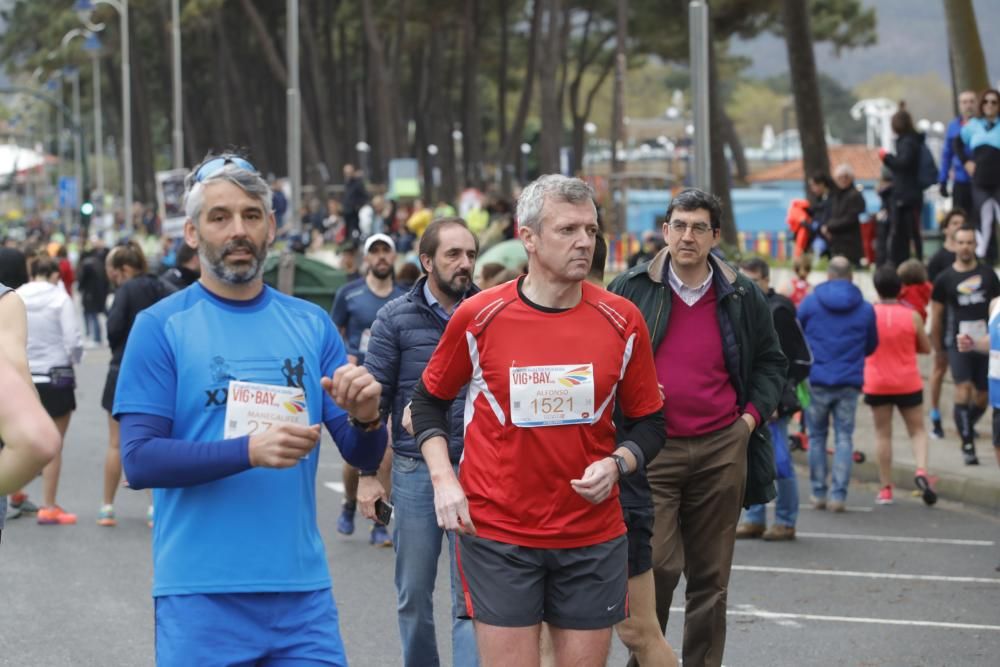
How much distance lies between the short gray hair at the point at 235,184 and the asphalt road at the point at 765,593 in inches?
151

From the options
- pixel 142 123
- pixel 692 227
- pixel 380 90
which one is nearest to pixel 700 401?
pixel 692 227

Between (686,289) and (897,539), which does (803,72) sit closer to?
(897,539)

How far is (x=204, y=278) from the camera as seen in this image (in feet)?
14.2

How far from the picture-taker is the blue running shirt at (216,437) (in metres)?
4.17

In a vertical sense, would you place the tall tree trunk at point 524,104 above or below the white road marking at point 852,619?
above

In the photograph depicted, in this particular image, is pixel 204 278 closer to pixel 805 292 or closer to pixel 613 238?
pixel 805 292

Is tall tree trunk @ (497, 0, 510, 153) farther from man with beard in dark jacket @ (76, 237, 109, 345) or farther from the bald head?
the bald head

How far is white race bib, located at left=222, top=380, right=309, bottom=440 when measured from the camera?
4160 mm

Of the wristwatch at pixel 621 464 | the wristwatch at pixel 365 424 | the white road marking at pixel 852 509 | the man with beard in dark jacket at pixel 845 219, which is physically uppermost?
the man with beard in dark jacket at pixel 845 219

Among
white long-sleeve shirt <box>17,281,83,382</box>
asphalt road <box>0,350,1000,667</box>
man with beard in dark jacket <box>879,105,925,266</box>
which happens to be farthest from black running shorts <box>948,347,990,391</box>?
white long-sleeve shirt <box>17,281,83,382</box>

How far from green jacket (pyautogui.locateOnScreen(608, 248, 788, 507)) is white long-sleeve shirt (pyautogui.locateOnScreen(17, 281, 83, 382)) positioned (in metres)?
6.25

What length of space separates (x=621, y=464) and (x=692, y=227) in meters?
1.73

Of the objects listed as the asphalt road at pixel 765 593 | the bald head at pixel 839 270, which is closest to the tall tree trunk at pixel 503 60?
the bald head at pixel 839 270

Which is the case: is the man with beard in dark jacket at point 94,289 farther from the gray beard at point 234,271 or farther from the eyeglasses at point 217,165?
the gray beard at point 234,271
